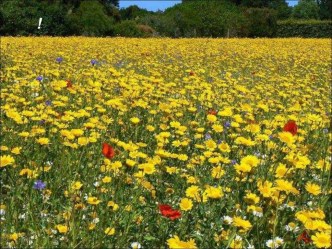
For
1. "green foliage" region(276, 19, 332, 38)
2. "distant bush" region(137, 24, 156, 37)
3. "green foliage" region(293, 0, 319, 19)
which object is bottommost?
"distant bush" region(137, 24, 156, 37)

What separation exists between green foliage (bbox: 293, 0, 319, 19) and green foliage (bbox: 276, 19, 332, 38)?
51607 mm

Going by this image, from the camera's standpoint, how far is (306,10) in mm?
86125

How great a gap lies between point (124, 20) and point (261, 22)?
8.61 metres

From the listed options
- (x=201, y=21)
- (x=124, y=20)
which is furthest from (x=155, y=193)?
(x=124, y=20)

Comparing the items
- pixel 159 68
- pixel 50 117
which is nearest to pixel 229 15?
pixel 159 68

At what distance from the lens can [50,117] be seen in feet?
12.0

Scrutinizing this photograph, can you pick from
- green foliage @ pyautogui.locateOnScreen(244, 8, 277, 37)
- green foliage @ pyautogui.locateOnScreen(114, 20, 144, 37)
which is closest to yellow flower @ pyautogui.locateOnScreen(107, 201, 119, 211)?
green foliage @ pyautogui.locateOnScreen(114, 20, 144, 37)

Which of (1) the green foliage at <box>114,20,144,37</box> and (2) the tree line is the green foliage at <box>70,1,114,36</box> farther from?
(1) the green foliage at <box>114,20,144,37</box>

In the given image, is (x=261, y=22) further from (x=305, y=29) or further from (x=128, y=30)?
(x=128, y=30)

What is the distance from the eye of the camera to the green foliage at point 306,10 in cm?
8566

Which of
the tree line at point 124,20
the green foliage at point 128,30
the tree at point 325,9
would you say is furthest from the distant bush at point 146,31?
the tree at point 325,9

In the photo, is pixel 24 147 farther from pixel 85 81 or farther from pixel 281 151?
pixel 85 81

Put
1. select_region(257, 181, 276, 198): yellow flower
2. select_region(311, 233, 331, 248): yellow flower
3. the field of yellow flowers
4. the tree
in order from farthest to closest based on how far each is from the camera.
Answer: the tree → select_region(257, 181, 276, 198): yellow flower → the field of yellow flowers → select_region(311, 233, 331, 248): yellow flower

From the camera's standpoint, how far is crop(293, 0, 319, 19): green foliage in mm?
85662
